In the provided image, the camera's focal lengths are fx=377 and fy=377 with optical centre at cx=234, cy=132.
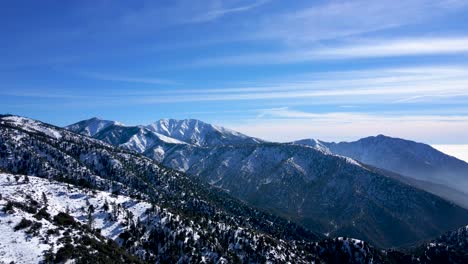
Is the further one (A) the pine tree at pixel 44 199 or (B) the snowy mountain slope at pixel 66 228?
(A) the pine tree at pixel 44 199

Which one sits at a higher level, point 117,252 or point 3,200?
point 3,200

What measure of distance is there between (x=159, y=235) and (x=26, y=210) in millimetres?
66907

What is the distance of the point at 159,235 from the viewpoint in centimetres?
19512

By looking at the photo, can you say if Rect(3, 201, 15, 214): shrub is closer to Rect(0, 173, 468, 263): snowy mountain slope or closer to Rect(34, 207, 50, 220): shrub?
Rect(0, 173, 468, 263): snowy mountain slope

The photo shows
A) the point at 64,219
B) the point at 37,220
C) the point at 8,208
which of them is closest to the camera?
the point at 8,208

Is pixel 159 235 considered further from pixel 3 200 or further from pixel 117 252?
pixel 3 200

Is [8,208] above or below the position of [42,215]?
above

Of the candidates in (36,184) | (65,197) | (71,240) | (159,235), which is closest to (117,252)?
(71,240)

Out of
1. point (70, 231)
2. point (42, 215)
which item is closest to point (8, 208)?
point (42, 215)

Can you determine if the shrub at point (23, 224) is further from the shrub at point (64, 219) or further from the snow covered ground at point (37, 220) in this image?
the shrub at point (64, 219)

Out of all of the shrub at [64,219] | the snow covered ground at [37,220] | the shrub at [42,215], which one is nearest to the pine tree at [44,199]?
the snow covered ground at [37,220]

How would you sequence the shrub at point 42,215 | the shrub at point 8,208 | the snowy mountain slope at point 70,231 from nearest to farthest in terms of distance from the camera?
the snowy mountain slope at point 70,231
the shrub at point 8,208
the shrub at point 42,215

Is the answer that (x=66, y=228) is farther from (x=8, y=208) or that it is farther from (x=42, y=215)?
(x=8, y=208)

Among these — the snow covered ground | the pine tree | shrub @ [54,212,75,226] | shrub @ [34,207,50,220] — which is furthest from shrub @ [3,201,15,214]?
the pine tree
